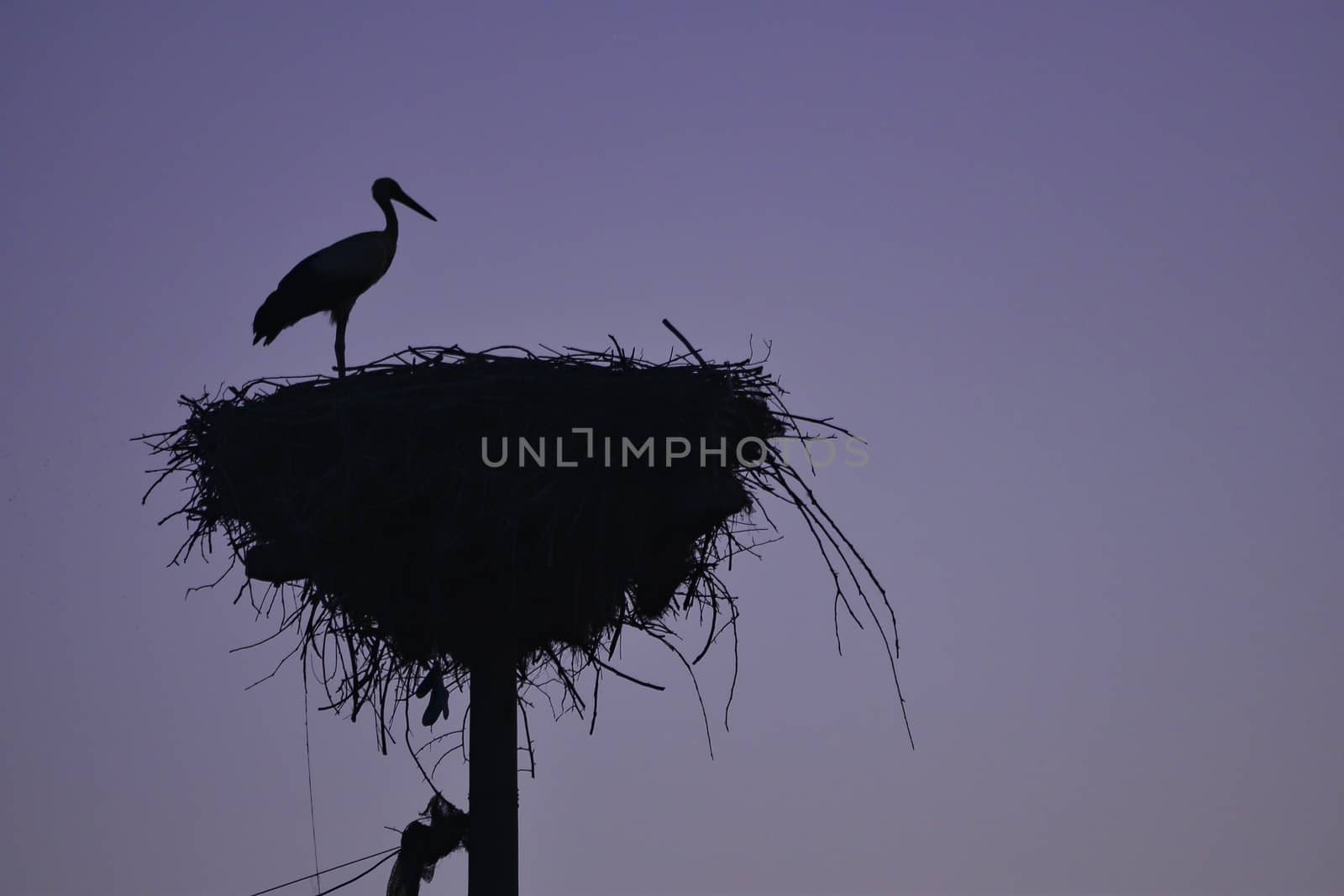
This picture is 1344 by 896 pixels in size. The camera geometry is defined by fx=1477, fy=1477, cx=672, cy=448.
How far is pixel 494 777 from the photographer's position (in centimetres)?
551

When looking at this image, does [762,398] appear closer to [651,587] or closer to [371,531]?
[651,587]

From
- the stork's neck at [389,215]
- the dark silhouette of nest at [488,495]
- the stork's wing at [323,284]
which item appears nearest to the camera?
the dark silhouette of nest at [488,495]

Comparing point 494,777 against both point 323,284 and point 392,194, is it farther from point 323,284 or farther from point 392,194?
point 392,194

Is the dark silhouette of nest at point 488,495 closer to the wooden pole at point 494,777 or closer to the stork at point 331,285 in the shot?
the wooden pole at point 494,777

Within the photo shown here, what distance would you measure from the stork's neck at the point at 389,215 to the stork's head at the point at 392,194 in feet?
0.03

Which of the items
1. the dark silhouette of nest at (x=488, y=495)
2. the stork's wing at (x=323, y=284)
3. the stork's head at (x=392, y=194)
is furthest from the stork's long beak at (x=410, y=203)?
the dark silhouette of nest at (x=488, y=495)

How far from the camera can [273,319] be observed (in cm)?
814

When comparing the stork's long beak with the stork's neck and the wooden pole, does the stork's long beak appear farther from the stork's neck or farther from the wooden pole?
the wooden pole

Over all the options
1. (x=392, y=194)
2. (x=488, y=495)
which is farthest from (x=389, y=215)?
(x=488, y=495)

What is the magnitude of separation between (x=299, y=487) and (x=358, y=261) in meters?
3.16

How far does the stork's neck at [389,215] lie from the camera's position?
926 cm

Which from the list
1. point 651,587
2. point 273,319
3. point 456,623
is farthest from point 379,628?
point 273,319

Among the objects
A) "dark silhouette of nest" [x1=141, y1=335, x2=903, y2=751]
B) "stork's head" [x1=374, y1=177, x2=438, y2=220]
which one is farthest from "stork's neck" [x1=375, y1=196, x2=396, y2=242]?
"dark silhouette of nest" [x1=141, y1=335, x2=903, y2=751]

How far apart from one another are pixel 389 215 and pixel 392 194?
0.37m
